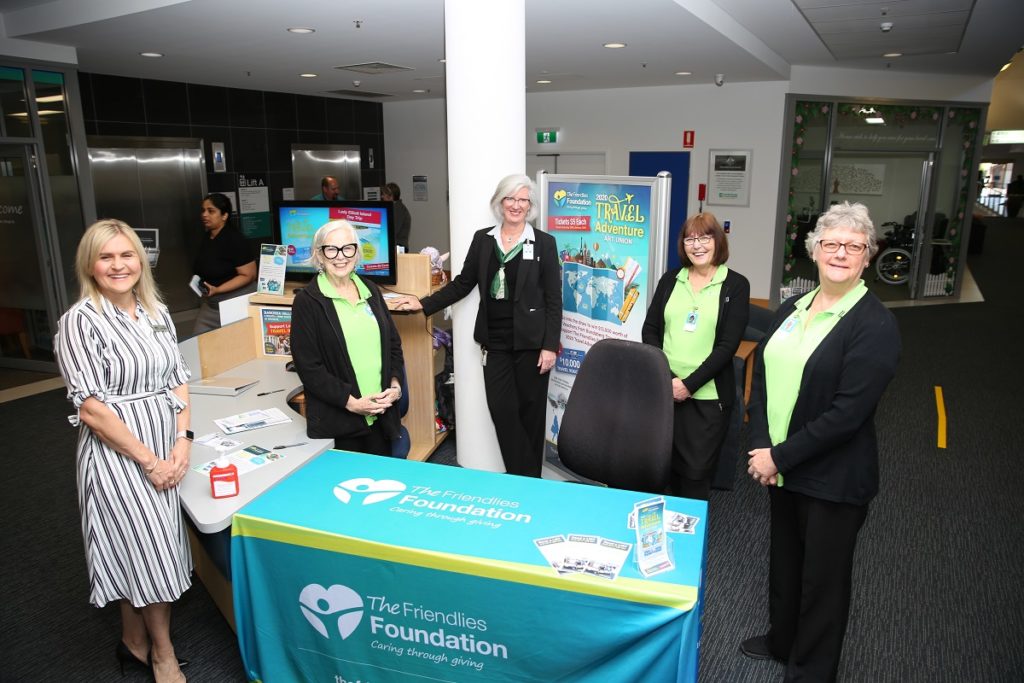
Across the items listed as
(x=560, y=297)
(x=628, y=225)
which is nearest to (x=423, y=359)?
(x=560, y=297)

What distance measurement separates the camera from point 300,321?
2914mm

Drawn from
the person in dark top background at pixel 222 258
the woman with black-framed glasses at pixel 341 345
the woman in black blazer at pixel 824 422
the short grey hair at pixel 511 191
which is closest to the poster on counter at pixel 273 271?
the person in dark top background at pixel 222 258

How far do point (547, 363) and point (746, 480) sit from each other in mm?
1668

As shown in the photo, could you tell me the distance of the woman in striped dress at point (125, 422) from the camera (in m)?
2.23

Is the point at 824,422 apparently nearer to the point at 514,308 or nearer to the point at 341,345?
the point at 514,308

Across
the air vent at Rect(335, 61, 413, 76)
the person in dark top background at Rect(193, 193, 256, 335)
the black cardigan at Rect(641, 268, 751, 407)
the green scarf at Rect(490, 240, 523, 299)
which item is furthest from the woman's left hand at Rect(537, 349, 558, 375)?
the air vent at Rect(335, 61, 413, 76)

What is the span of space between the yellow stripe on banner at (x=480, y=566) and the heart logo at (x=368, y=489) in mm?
216

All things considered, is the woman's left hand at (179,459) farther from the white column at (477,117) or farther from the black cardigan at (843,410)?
the black cardigan at (843,410)

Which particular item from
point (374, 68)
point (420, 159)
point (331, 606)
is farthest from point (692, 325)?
point (420, 159)

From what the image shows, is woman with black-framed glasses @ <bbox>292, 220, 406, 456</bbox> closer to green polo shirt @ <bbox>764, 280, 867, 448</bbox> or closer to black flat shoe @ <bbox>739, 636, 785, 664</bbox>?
green polo shirt @ <bbox>764, 280, 867, 448</bbox>

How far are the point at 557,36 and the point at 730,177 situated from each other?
13.2 feet

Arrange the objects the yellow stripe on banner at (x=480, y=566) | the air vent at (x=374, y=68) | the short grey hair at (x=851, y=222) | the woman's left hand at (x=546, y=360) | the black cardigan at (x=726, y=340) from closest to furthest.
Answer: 1. the yellow stripe on banner at (x=480, y=566)
2. the short grey hair at (x=851, y=222)
3. the black cardigan at (x=726, y=340)
4. the woman's left hand at (x=546, y=360)
5. the air vent at (x=374, y=68)

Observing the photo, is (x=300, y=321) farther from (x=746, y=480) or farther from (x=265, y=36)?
(x=265, y=36)

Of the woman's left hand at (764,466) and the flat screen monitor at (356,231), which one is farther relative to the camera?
the flat screen monitor at (356,231)
